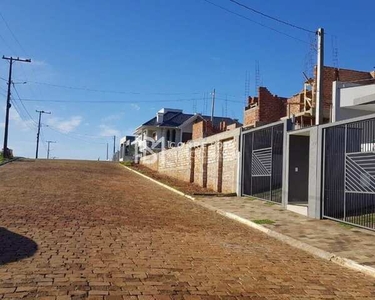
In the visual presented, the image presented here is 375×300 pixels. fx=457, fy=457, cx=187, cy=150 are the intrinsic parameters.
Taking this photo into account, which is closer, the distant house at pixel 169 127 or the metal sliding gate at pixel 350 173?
the metal sliding gate at pixel 350 173

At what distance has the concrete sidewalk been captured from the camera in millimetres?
9359

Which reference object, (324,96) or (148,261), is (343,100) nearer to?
(324,96)

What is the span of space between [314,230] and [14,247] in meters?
7.50

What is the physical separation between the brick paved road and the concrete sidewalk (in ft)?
2.17

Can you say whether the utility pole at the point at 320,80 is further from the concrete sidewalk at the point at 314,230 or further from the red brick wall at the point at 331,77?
the red brick wall at the point at 331,77

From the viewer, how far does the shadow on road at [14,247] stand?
287 inches

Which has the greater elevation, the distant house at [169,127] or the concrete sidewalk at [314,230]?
the distant house at [169,127]

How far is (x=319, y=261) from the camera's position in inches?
348

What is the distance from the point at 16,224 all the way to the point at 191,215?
5591 millimetres

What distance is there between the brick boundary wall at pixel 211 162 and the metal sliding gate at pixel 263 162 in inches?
29.6

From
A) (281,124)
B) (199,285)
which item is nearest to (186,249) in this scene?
(199,285)

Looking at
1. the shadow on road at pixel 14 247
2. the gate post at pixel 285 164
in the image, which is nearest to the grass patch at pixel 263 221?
the gate post at pixel 285 164

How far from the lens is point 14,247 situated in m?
8.05

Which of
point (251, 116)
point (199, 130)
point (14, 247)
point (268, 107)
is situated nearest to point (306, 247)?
point (14, 247)
